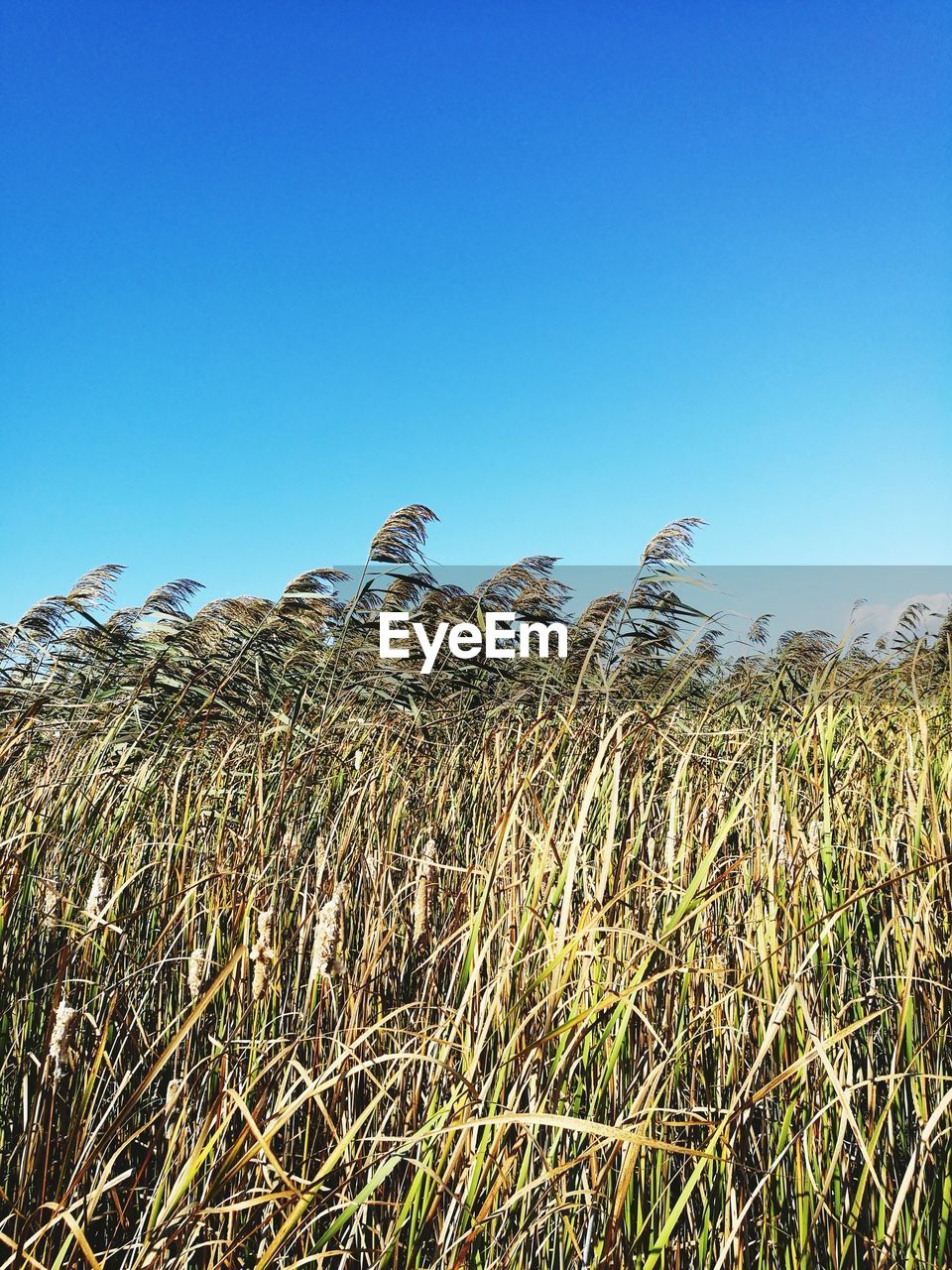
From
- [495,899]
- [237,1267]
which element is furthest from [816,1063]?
[237,1267]

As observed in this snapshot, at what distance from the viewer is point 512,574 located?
6.27m

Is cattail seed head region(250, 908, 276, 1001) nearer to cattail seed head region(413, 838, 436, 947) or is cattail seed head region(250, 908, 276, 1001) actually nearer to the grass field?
the grass field

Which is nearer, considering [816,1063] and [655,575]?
[816,1063]

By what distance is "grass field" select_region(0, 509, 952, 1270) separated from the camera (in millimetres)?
1360

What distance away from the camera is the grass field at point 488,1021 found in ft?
4.46

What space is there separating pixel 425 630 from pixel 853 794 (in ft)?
→ 9.98

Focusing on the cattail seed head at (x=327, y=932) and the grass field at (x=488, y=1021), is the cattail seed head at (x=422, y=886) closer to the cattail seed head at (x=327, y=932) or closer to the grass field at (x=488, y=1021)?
the grass field at (x=488, y=1021)

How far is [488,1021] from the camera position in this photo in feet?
4.78

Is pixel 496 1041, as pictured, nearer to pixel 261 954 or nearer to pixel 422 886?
pixel 422 886

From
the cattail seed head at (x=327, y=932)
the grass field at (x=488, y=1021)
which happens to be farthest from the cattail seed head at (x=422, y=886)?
the cattail seed head at (x=327, y=932)

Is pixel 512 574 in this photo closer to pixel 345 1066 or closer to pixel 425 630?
pixel 425 630

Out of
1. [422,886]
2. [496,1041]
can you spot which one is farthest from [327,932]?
[496,1041]

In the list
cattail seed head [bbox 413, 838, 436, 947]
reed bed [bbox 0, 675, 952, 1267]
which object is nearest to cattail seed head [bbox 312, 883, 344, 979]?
reed bed [bbox 0, 675, 952, 1267]

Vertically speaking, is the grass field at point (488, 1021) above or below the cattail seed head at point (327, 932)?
below
